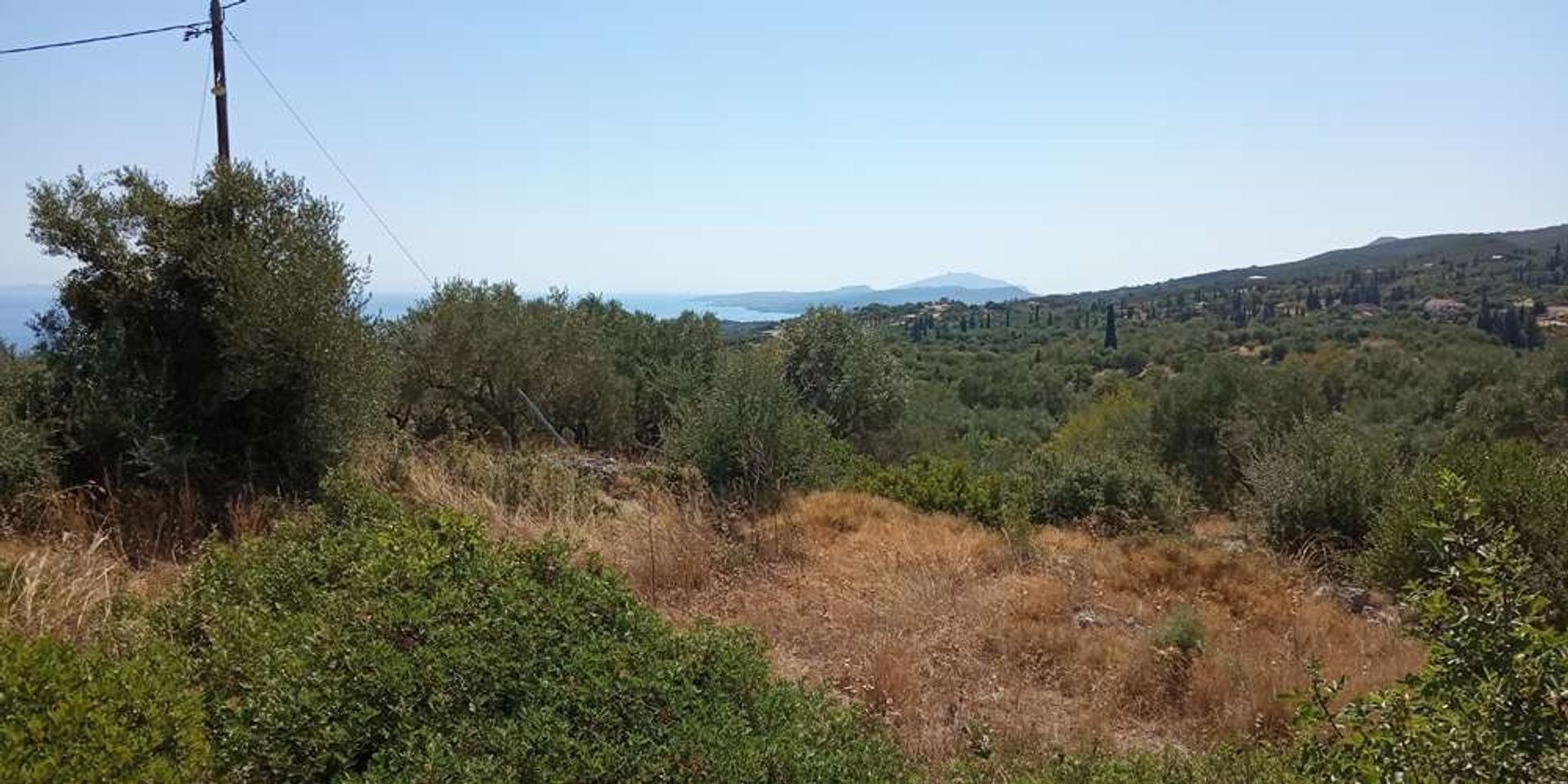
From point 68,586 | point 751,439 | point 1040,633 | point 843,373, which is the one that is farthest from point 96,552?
point 843,373

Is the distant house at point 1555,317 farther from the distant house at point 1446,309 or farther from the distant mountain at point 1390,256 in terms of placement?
the distant mountain at point 1390,256

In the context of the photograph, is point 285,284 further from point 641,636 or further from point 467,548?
point 641,636

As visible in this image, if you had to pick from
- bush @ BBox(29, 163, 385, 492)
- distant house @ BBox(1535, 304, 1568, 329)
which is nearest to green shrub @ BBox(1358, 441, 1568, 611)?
bush @ BBox(29, 163, 385, 492)

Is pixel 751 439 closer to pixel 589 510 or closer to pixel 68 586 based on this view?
pixel 589 510

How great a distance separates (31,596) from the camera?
4070mm

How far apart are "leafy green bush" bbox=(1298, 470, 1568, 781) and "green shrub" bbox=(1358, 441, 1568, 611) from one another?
188 inches

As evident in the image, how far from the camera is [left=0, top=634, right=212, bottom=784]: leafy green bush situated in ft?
7.02

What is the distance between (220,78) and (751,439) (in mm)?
6555

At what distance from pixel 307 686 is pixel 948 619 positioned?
4.13 metres

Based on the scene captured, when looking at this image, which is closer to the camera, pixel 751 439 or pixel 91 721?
Result: pixel 91 721

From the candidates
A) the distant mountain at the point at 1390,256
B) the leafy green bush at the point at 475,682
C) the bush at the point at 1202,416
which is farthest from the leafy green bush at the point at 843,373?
the distant mountain at the point at 1390,256

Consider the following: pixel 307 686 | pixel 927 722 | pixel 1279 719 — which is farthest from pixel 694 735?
pixel 1279 719

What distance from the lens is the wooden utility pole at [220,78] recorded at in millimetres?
8742

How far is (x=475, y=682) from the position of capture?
2939 millimetres
